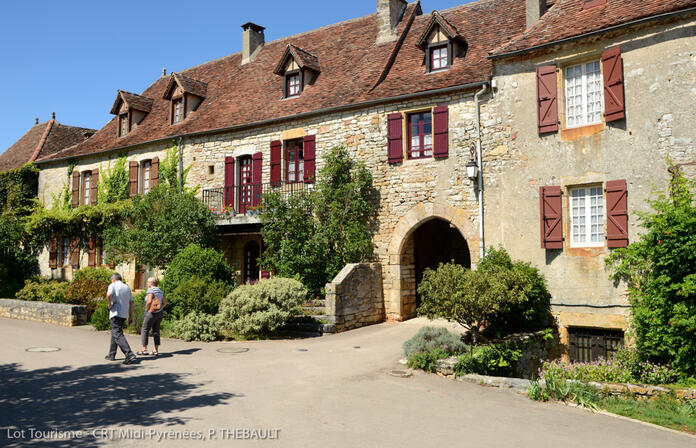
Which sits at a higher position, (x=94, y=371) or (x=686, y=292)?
(x=686, y=292)

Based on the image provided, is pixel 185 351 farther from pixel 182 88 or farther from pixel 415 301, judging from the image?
pixel 182 88

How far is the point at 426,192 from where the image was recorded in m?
13.8

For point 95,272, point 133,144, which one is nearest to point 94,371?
point 95,272

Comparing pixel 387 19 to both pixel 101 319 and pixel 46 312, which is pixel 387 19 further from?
pixel 46 312

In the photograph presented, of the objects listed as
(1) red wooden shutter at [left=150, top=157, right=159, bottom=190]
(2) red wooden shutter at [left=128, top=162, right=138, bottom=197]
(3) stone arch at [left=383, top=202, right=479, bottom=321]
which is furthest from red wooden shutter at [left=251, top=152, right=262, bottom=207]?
(2) red wooden shutter at [left=128, top=162, right=138, bottom=197]

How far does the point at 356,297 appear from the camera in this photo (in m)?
13.4

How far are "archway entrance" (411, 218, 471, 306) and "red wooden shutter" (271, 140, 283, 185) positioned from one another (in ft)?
15.6

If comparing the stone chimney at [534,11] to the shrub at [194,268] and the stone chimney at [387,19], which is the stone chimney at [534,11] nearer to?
the stone chimney at [387,19]

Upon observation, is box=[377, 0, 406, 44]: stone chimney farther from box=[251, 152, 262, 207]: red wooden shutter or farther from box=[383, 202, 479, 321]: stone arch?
box=[383, 202, 479, 321]: stone arch

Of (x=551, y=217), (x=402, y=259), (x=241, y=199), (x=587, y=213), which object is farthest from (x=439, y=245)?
(x=241, y=199)

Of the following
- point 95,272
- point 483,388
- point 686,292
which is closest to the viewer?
point 483,388

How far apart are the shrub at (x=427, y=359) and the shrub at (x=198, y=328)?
4.90 meters

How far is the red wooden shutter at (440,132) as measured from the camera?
1357 cm

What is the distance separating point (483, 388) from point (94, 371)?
621 cm
